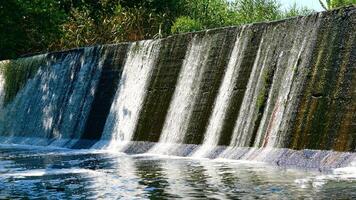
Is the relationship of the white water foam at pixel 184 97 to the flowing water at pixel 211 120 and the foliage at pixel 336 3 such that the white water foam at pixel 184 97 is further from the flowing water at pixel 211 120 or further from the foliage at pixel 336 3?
the foliage at pixel 336 3

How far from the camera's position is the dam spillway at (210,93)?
13.5 m

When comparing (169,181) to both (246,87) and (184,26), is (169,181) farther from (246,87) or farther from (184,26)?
(184,26)

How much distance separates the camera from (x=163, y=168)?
13062 millimetres

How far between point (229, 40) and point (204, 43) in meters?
1.02

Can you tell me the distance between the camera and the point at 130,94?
20.6 meters

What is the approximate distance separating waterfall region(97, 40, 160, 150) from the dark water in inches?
195

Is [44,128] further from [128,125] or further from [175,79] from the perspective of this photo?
[175,79]

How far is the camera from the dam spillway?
44.2 feet

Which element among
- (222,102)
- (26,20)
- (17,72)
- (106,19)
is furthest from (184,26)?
(222,102)

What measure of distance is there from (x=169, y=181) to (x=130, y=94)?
9.98 m

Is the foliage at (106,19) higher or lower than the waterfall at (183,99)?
higher

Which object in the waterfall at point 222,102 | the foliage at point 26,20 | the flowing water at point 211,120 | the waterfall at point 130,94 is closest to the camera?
the flowing water at point 211,120

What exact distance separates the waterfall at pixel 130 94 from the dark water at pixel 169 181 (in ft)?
16.3

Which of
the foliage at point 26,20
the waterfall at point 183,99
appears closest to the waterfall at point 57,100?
the foliage at point 26,20
